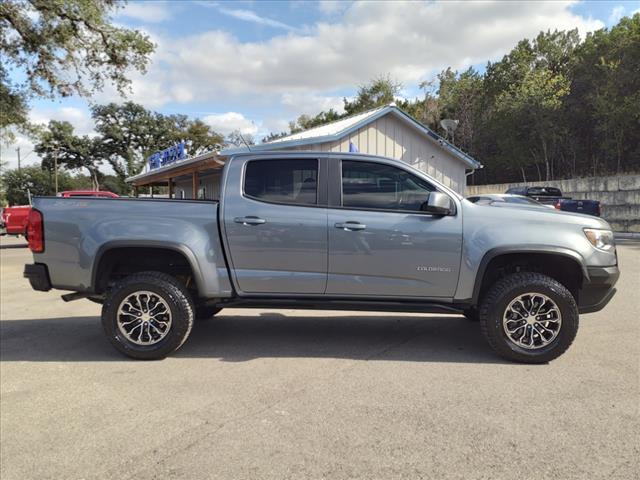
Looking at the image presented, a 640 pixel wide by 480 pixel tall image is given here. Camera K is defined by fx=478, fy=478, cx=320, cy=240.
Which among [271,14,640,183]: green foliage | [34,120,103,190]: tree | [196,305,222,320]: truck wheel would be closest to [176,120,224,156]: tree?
[34,120,103,190]: tree

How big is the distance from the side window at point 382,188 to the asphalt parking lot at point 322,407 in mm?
1468

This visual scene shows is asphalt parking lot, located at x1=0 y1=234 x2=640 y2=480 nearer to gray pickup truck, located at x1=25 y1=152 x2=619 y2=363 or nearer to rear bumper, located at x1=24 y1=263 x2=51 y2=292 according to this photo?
gray pickup truck, located at x1=25 y1=152 x2=619 y2=363

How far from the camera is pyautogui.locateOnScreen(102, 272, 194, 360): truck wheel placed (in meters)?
4.55

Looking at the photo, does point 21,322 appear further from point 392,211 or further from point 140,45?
point 140,45

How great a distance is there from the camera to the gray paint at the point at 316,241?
440 centimetres

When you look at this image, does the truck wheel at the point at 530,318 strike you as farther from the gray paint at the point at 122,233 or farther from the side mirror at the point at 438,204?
the gray paint at the point at 122,233

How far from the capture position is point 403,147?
1875cm

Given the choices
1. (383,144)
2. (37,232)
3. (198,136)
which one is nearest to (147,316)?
(37,232)

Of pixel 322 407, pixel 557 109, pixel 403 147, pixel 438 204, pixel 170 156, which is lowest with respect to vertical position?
pixel 322 407

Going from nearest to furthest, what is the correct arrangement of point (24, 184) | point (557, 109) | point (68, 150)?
point (557, 109)
point (68, 150)
point (24, 184)

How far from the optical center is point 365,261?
4496mm

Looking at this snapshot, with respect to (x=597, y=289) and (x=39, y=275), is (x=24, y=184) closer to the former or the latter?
(x=39, y=275)

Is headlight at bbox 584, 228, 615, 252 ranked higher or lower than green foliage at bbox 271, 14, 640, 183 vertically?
lower

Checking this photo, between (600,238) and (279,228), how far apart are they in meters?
2.99
